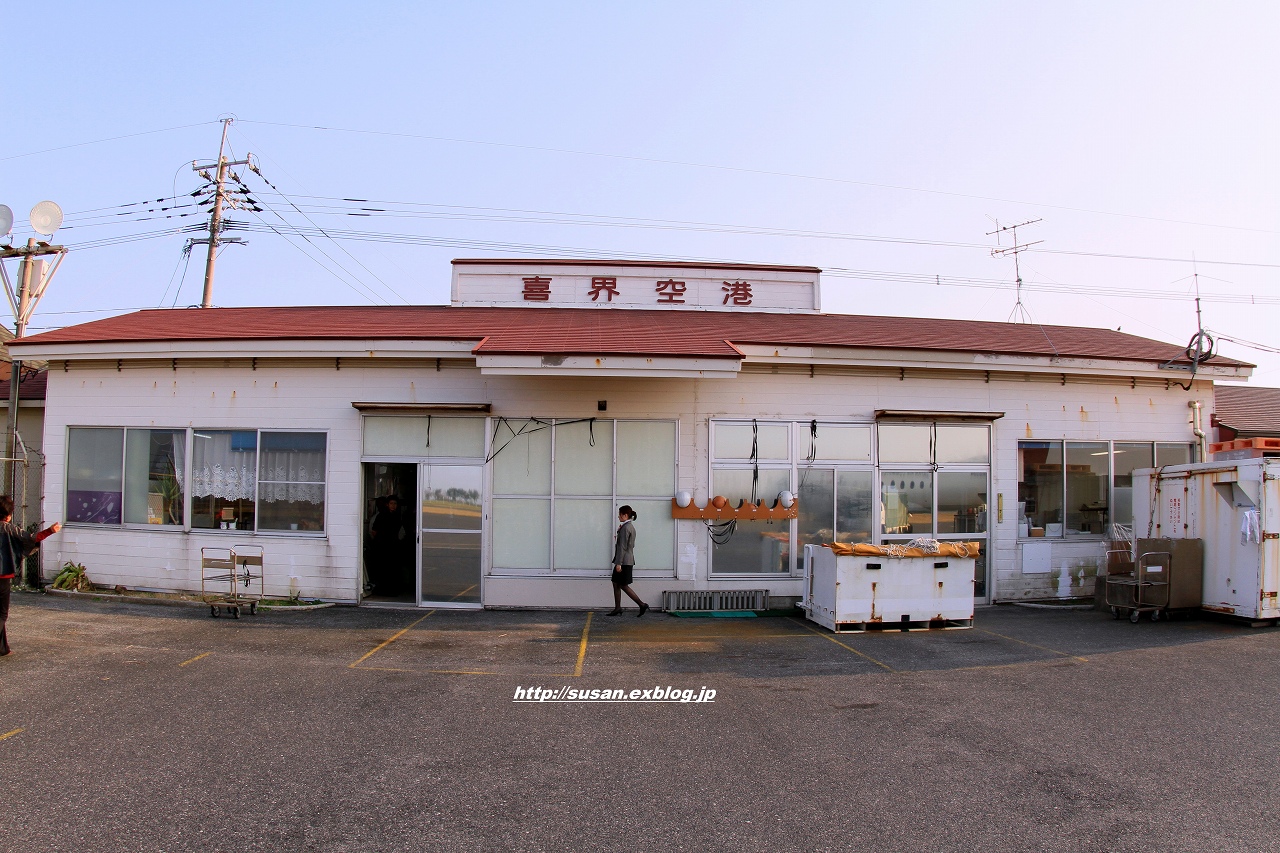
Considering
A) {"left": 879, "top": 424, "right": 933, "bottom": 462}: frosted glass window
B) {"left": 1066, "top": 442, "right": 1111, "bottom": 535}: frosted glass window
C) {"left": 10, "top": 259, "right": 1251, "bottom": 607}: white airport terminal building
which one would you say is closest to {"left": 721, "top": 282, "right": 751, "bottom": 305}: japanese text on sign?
{"left": 10, "top": 259, "right": 1251, "bottom": 607}: white airport terminal building

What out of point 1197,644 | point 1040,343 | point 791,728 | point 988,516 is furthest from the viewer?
point 1040,343

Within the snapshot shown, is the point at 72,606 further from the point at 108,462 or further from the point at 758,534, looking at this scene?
the point at 758,534

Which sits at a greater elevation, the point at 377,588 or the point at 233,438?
the point at 233,438

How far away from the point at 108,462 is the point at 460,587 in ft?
21.8

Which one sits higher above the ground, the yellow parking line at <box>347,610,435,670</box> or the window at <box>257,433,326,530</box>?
the window at <box>257,433,326,530</box>

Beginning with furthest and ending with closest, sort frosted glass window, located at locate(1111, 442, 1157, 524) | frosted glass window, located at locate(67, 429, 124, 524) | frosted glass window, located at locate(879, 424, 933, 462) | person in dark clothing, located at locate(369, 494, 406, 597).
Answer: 1. frosted glass window, located at locate(1111, 442, 1157, 524)
2. person in dark clothing, located at locate(369, 494, 406, 597)
3. frosted glass window, located at locate(67, 429, 124, 524)
4. frosted glass window, located at locate(879, 424, 933, 462)

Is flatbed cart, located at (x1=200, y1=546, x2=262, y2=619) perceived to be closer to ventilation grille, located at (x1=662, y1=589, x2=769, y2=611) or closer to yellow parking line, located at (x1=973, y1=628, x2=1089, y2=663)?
ventilation grille, located at (x1=662, y1=589, x2=769, y2=611)

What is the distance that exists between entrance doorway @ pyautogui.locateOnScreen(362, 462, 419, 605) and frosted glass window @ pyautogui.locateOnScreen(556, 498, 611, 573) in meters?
2.51

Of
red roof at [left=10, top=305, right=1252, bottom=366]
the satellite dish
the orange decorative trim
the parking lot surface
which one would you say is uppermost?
the satellite dish

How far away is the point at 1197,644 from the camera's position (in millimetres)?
9477

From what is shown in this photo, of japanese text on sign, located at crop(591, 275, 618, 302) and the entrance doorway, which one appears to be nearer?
the entrance doorway

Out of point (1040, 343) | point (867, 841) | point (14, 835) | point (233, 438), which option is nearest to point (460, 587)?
point (233, 438)

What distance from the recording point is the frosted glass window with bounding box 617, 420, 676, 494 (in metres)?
11.9

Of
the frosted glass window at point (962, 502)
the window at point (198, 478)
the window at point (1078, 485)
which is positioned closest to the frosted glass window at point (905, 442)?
the frosted glass window at point (962, 502)
